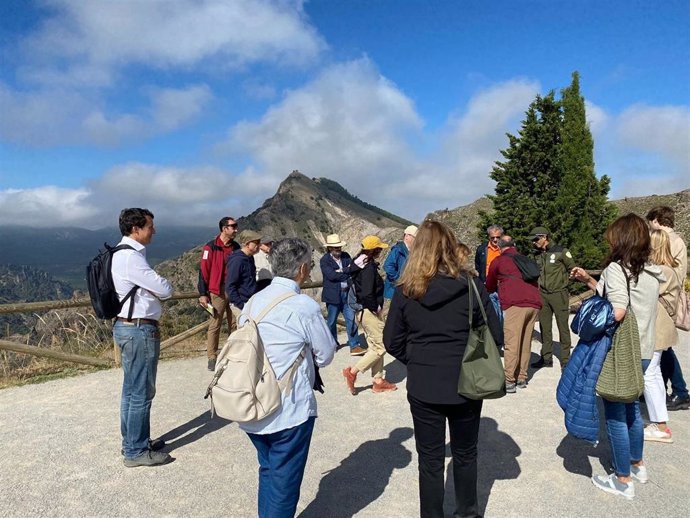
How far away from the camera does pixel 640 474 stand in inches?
134

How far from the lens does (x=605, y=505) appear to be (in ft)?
10.4

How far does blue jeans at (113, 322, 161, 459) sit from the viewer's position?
11.9 feet

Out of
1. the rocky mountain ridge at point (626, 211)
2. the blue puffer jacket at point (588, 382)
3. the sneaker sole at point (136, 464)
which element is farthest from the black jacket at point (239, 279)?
the rocky mountain ridge at point (626, 211)

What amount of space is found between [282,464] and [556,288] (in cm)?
509

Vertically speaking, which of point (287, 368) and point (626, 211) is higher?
point (626, 211)

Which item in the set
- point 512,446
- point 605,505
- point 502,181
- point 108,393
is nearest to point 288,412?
point 605,505

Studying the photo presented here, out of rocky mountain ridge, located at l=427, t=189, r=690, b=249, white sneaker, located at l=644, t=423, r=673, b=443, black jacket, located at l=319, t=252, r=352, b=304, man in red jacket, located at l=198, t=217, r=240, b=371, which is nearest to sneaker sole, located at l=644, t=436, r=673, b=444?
white sneaker, located at l=644, t=423, r=673, b=443

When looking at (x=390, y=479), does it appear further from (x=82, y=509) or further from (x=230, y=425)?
(x=82, y=509)

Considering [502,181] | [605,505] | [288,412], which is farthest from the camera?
[502,181]

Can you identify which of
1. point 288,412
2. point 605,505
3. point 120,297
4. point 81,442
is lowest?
point 605,505

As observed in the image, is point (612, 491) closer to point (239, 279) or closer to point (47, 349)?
point (239, 279)

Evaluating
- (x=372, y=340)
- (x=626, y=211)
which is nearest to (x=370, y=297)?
(x=372, y=340)

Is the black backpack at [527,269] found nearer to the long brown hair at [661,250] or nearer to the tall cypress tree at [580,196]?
the long brown hair at [661,250]

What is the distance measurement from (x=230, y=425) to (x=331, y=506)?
1.78 meters
